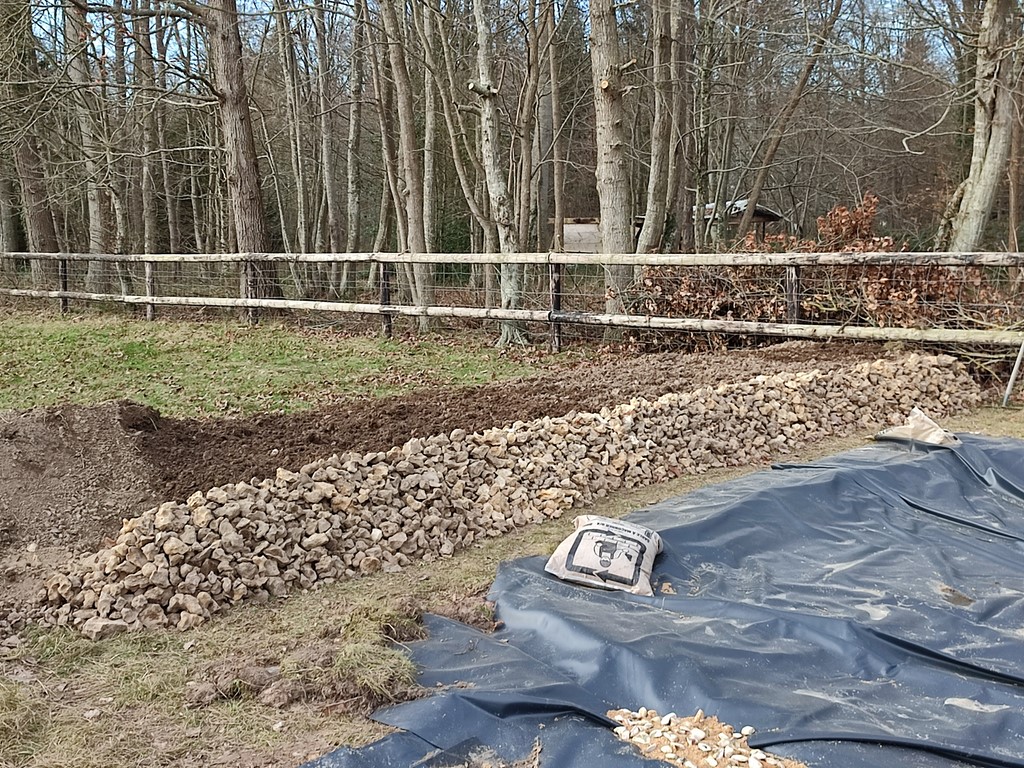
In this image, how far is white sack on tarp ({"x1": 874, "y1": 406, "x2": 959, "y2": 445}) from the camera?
5.30 meters

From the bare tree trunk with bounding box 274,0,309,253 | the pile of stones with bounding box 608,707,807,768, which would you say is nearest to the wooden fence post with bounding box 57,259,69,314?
the bare tree trunk with bounding box 274,0,309,253

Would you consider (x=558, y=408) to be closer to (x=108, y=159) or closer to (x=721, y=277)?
(x=721, y=277)

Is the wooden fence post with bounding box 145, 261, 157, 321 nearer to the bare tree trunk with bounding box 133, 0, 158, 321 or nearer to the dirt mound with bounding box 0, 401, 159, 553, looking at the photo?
the bare tree trunk with bounding box 133, 0, 158, 321

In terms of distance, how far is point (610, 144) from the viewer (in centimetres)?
920

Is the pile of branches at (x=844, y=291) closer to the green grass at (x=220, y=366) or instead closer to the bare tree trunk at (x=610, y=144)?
the bare tree trunk at (x=610, y=144)

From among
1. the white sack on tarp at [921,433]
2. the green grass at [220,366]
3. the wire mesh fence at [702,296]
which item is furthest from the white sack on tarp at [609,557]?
the wire mesh fence at [702,296]

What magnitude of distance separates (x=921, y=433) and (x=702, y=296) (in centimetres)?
376

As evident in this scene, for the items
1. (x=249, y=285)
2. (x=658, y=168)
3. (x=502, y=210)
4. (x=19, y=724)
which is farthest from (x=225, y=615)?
(x=249, y=285)

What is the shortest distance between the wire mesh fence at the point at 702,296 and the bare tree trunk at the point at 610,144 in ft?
0.14

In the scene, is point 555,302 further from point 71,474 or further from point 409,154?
point 71,474

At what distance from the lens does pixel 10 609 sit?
3.16 meters

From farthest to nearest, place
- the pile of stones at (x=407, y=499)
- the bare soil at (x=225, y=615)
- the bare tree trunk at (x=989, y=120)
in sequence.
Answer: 1. the bare tree trunk at (x=989, y=120)
2. the pile of stones at (x=407, y=499)
3. the bare soil at (x=225, y=615)

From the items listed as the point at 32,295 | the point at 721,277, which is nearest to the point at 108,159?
the point at 32,295

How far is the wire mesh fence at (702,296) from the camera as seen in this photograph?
753 cm
